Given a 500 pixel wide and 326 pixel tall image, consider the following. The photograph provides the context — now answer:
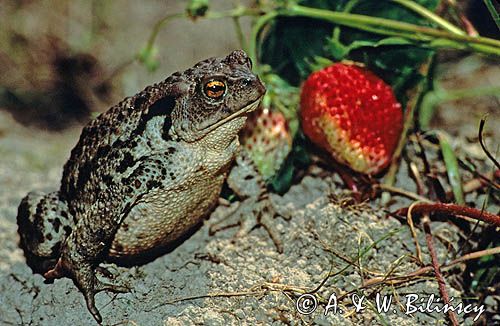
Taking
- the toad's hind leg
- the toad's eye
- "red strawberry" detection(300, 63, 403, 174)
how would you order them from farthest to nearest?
"red strawberry" detection(300, 63, 403, 174) → the toad's hind leg → the toad's eye

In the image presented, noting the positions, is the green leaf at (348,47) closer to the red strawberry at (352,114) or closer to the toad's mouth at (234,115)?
the red strawberry at (352,114)

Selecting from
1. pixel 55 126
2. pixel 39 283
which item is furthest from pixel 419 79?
pixel 55 126

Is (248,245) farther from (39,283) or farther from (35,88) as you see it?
(35,88)

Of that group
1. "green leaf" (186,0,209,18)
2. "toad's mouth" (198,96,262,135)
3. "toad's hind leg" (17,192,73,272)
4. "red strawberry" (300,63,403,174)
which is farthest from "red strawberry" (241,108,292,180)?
"toad's hind leg" (17,192,73,272)

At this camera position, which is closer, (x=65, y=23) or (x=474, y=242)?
(x=474, y=242)

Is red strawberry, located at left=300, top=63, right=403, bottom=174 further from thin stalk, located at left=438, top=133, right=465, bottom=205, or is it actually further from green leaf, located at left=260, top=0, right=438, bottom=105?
thin stalk, located at left=438, top=133, right=465, bottom=205
